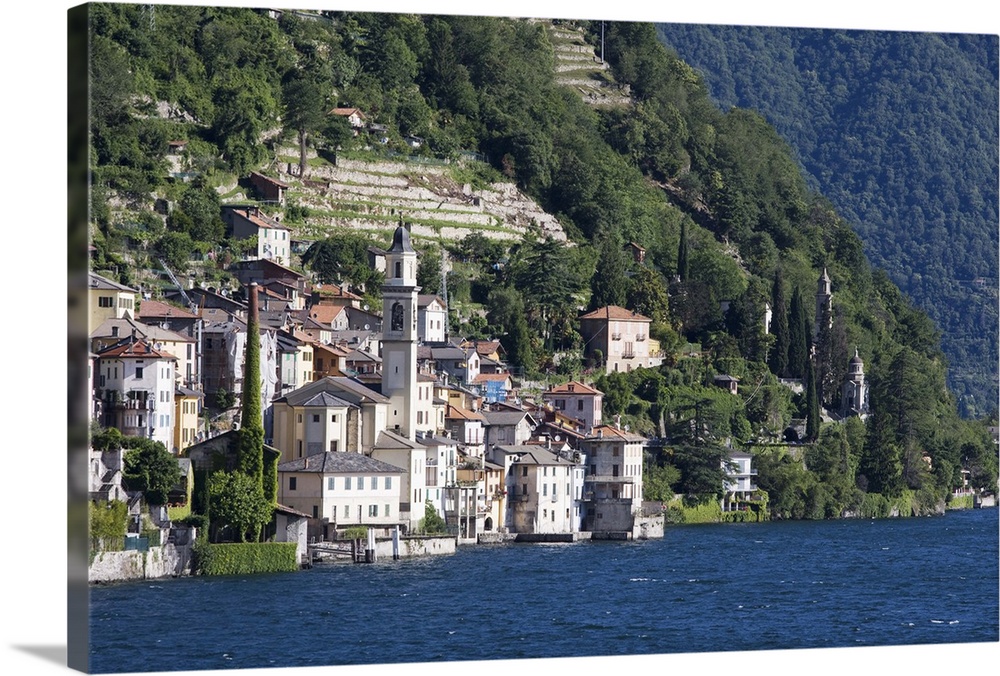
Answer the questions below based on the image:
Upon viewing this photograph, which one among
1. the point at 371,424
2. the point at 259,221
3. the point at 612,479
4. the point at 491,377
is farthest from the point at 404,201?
the point at 371,424

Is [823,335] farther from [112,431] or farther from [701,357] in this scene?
[112,431]

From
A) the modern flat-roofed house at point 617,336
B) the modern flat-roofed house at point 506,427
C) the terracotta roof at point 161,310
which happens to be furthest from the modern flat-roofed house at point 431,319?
the terracotta roof at point 161,310

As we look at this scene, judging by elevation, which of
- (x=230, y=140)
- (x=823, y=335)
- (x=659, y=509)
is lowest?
(x=659, y=509)

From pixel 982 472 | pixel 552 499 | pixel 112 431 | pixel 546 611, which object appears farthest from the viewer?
pixel 982 472

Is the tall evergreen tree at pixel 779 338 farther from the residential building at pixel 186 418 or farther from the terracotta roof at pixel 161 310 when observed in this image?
the residential building at pixel 186 418

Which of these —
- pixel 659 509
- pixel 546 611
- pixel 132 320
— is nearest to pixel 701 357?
pixel 659 509

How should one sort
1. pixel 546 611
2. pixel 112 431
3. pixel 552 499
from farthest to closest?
1. pixel 552 499
2. pixel 112 431
3. pixel 546 611

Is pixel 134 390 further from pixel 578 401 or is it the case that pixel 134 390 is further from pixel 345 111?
pixel 345 111
